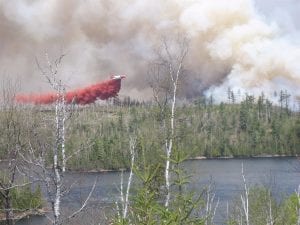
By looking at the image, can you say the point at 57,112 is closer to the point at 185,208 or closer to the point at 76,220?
the point at 185,208

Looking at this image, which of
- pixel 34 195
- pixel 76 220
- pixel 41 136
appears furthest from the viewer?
pixel 34 195

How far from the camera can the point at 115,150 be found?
182500mm

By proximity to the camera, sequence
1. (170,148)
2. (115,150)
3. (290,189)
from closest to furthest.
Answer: (170,148)
(290,189)
(115,150)

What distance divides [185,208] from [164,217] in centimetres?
71

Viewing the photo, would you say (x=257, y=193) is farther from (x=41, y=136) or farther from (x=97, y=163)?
(x=97, y=163)

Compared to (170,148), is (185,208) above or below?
below

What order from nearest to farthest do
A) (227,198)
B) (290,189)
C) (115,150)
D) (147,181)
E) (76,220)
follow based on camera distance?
(147,181), (76,220), (227,198), (290,189), (115,150)

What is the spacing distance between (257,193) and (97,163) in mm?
115033

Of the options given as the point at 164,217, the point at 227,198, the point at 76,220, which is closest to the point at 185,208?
the point at 164,217

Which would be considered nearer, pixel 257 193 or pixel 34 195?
pixel 257 193

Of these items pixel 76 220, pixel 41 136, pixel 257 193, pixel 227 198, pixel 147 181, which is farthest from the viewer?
pixel 227 198

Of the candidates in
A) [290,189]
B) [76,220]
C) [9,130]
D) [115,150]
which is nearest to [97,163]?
[115,150]

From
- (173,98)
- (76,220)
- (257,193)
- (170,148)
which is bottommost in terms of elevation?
(76,220)

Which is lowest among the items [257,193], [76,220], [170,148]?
[76,220]
